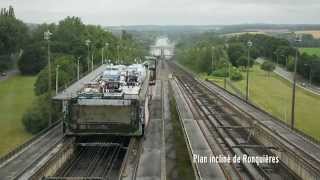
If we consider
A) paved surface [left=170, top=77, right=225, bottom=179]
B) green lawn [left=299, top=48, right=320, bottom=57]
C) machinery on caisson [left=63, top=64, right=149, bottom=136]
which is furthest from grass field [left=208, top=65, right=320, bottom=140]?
green lawn [left=299, top=48, right=320, bottom=57]

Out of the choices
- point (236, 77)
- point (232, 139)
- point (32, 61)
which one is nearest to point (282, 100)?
point (236, 77)

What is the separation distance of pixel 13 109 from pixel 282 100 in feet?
132

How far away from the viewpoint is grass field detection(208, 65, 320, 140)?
213 feet

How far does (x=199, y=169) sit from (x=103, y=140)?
9.03m

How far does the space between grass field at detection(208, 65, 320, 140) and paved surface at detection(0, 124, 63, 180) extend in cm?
2663

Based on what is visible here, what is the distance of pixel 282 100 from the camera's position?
86.8 metres

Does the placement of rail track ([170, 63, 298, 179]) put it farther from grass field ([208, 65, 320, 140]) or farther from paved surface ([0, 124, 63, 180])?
paved surface ([0, 124, 63, 180])

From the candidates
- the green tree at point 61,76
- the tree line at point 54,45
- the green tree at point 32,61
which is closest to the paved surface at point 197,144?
the green tree at point 61,76

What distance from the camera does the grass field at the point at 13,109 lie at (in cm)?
5812

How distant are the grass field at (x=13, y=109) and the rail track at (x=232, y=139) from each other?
19.1 metres

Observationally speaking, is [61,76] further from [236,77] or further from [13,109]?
[236,77]

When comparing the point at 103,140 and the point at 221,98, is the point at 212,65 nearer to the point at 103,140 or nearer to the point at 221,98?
the point at 221,98

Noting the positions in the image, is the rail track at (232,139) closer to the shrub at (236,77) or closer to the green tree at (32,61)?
the shrub at (236,77)

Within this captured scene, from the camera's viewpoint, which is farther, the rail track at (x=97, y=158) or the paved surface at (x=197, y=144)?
the rail track at (x=97, y=158)
